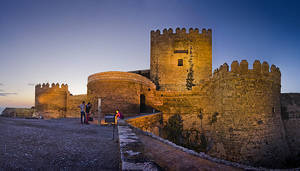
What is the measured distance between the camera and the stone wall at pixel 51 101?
22281 millimetres

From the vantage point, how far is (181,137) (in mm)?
13508

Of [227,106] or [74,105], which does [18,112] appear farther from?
[227,106]

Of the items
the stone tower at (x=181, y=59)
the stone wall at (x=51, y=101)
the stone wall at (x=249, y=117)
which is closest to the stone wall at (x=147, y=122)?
the stone wall at (x=249, y=117)

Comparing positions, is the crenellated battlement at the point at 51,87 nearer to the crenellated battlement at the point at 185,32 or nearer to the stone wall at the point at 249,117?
the crenellated battlement at the point at 185,32

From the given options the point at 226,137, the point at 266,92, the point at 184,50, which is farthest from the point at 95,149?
the point at 184,50

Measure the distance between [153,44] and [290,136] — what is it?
1480cm

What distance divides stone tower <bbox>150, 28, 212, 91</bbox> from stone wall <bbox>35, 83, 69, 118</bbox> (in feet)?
41.2

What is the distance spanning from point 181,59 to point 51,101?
17.2 metres

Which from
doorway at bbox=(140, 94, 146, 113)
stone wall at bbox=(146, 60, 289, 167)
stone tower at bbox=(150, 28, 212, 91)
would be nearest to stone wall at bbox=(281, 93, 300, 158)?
stone wall at bbox=(146, 60, 289, 167)

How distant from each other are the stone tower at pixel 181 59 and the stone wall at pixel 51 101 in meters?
12.6

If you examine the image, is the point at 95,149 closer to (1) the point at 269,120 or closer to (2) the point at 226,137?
(2) the point at 226,137

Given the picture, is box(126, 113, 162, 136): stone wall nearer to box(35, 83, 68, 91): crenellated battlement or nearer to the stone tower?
the stone tower

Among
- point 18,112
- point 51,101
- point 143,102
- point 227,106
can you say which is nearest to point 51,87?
point 51,101

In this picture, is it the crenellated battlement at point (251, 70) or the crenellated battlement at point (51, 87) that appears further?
the crenellated battlement at point (51, 87)
